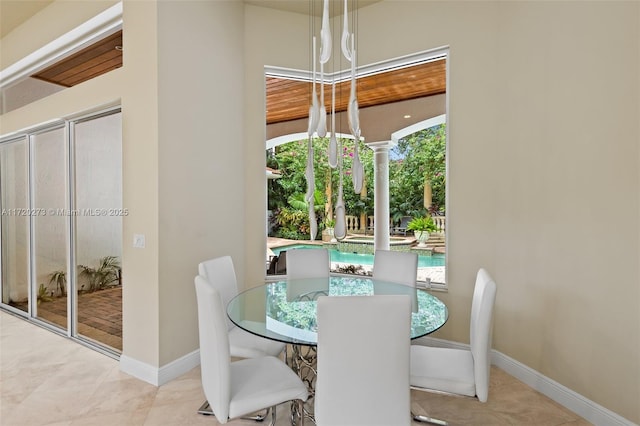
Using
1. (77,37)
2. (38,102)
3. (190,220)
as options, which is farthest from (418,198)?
(38,102)

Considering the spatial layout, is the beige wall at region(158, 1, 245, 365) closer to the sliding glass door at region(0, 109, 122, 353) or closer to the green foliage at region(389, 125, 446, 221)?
the sliding glass door at region(0, 109, 122, 353)

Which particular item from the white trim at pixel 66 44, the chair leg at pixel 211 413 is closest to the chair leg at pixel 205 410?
the chair leg at pixel 211 413

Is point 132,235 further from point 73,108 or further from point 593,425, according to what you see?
point 593,425

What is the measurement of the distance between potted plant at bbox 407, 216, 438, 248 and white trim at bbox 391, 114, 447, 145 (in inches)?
31.5

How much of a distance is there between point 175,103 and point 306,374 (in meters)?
2.32

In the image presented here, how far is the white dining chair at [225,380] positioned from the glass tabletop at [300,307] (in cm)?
23

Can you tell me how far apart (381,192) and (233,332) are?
6.33 ft

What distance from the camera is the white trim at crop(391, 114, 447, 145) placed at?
3.08m

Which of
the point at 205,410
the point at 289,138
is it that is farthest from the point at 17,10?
the point at 205,410

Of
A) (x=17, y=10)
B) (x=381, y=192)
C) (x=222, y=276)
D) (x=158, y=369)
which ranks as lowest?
(x=158, y=369)

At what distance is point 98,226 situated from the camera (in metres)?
3.04

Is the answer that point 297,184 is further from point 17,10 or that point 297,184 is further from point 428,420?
A: point 17,10

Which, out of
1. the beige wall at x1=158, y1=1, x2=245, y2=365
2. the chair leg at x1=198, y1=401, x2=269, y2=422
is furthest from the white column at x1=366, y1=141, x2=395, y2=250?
the chair leg at x1=198, y1=401, x2=269, y2=422

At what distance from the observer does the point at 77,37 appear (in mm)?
3113
